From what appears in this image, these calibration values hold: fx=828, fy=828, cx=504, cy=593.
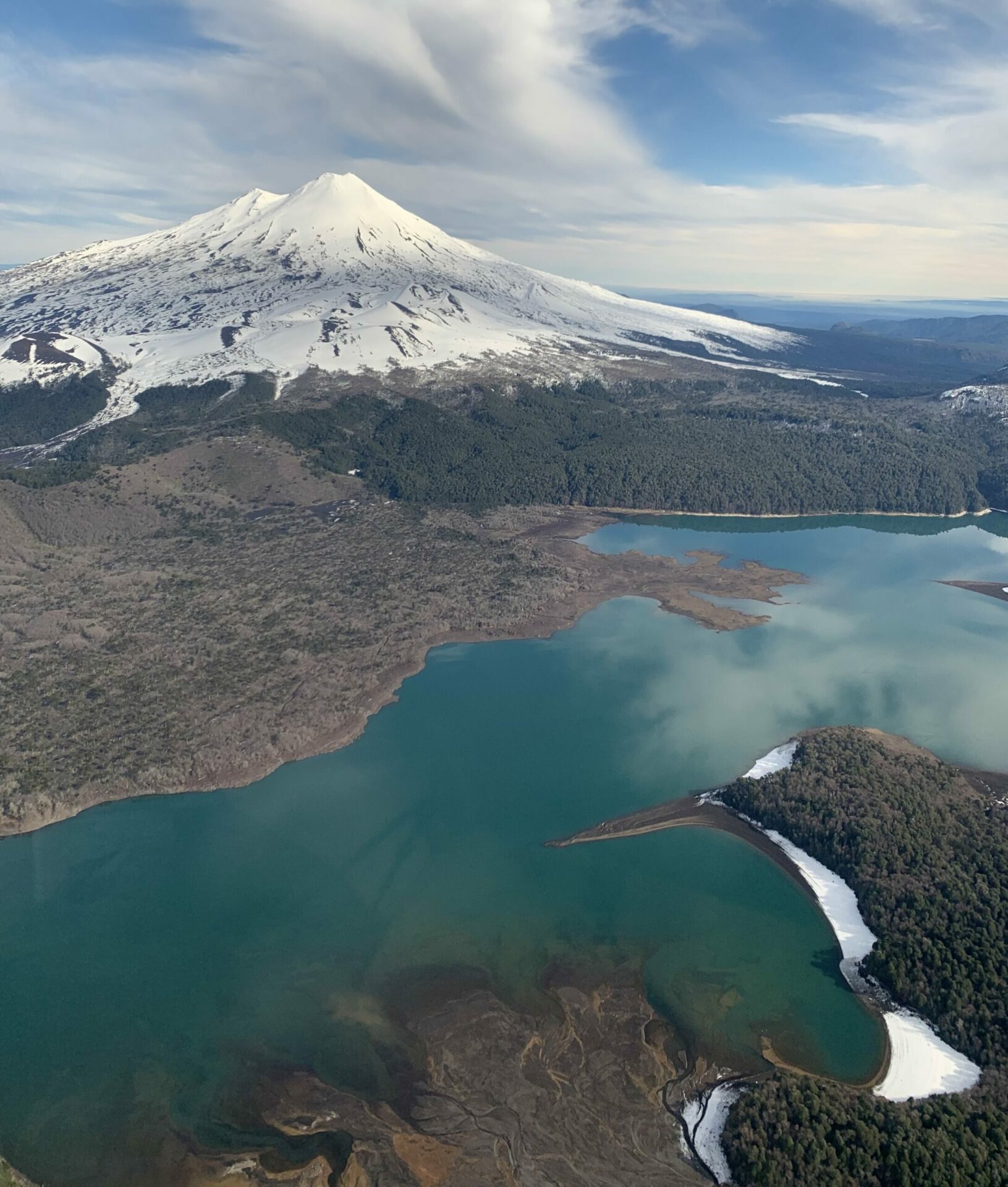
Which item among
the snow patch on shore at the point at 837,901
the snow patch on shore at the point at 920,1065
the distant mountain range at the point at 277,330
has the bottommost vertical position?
the snow patch on shore at the point at 920,1065

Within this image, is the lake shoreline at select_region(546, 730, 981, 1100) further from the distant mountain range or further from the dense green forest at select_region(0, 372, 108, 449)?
the dense green forest at select_region(0, 372, 108, 449)

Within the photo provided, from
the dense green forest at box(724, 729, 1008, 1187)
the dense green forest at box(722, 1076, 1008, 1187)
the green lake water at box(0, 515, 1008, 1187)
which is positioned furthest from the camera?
the green lake water at box(0, 515, 1008, 1187)

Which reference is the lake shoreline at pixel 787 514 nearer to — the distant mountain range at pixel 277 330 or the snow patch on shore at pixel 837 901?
the distant mountain range at pixel 277 330

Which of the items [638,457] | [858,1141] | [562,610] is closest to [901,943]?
[858,1141]

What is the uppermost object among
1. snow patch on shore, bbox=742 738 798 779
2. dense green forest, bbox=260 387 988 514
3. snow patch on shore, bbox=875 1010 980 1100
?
dense green forest, bbox=260 387 988 514

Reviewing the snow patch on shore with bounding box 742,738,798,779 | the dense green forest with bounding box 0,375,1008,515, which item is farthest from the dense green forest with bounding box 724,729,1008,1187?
the dense green forest with bounding box 0,375,1008,515

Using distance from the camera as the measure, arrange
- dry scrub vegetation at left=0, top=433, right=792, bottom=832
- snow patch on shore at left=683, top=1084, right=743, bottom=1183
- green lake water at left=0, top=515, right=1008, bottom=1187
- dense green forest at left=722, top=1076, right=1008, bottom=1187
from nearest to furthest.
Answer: dense green forest at left=722, top=1076, right=1008, bottom=1187, snow patch on shore at left=683, top=1084, right=743, bottom=1183, green lake water at left=0, top=515, right=1008, bottom=1187, dry scrub vegetation at left=0, top=433, right=792, bottom=832

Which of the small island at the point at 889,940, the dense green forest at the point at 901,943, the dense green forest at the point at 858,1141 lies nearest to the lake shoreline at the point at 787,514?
the small island at the point at 889,940
